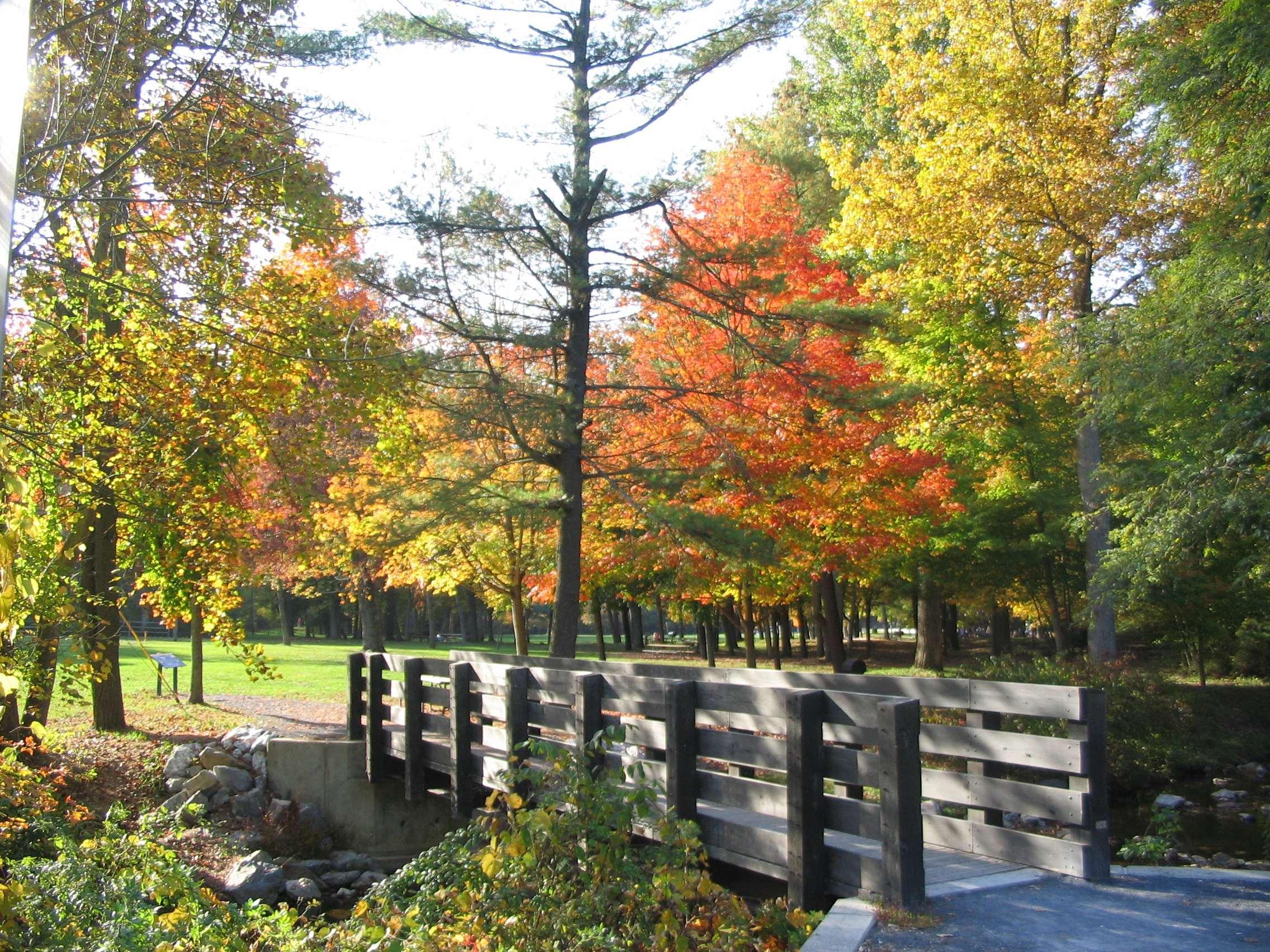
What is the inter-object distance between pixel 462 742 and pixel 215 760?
4406 mm

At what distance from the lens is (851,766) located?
609 cm

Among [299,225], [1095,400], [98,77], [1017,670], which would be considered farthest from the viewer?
[1017,670]

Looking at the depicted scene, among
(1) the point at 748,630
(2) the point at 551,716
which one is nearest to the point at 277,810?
(2) the point at 551,716

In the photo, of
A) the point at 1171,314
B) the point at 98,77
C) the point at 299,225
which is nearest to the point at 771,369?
the point at 1171,314

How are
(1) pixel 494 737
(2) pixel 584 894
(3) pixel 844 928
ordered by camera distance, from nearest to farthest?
(3) pixel 844 928
(2) pixel 584 894
(1) pixel 494 737

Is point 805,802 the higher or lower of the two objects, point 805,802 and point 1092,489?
the lower

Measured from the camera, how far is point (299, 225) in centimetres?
839

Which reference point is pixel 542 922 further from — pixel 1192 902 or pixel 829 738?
pixel 1192 902

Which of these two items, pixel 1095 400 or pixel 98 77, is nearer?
pixel 98 77

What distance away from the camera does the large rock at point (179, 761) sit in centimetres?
1273

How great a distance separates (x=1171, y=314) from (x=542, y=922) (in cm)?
1119

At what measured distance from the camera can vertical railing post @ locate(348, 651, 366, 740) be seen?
12750 millimetres

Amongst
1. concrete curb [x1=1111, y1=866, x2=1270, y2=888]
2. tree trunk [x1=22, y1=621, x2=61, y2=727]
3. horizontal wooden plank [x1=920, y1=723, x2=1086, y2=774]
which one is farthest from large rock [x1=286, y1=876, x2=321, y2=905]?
concrete curb [x1=1111, y1=866, x2=1270, y2=888]

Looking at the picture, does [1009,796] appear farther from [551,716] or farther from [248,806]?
[248,806]
